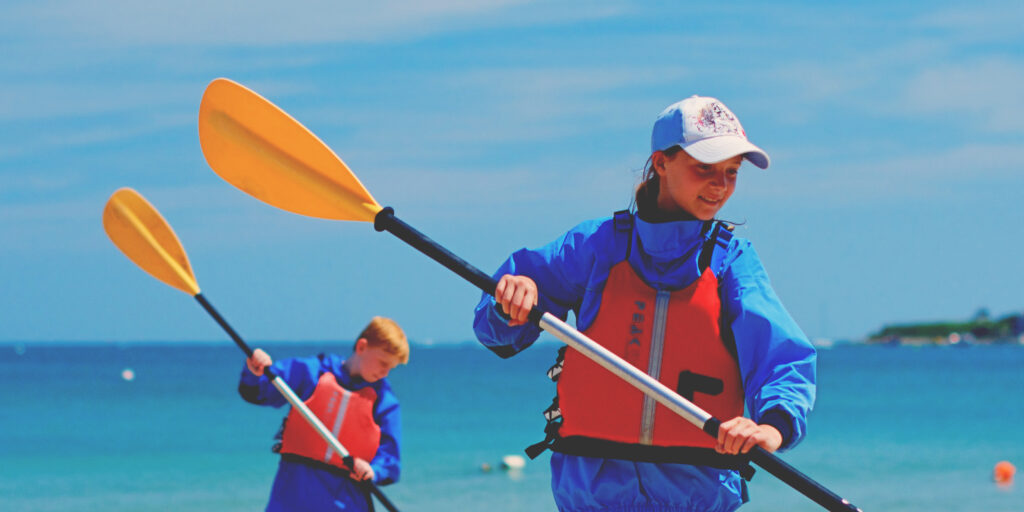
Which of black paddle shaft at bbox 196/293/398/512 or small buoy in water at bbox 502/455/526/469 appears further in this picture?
small buoy in water at bbox 502/455/526/469

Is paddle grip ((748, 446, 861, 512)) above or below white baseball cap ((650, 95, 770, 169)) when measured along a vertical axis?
below

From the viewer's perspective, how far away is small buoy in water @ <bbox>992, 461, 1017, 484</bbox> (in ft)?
54.0

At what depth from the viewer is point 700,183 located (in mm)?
Answer: 2801

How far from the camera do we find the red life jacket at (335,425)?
5.71 m

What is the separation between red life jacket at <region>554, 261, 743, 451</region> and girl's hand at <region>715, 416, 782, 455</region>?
198 mm

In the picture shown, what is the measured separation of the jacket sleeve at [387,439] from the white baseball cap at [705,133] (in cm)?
326

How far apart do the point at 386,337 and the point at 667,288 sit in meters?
3.08

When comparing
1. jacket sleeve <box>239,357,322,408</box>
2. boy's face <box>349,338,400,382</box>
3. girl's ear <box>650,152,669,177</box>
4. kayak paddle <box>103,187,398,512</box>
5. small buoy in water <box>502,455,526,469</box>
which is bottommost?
jacket sleeve <box>239,357,322,408</box>

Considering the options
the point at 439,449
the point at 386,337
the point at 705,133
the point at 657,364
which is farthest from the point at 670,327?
the point at 439,449

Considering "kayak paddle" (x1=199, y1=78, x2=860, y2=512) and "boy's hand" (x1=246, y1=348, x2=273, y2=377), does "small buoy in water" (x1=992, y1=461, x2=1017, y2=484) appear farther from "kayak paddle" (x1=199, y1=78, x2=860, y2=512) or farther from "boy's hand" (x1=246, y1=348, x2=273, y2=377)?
"kayak paddle" (x1=199, y1=78, x2=860, y2=512)

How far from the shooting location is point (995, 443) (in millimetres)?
23344

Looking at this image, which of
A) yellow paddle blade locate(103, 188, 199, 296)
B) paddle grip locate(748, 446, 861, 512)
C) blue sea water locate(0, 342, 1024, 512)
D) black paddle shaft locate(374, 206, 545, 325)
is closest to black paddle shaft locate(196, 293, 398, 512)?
yellow paddle blade locate(103, 188, 199, 296)

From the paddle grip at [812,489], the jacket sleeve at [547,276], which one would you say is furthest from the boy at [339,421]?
the paddle grip at [812,489]

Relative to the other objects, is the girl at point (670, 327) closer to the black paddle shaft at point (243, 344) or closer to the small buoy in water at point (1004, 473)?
the black paddle shaft at point (243, 344)
